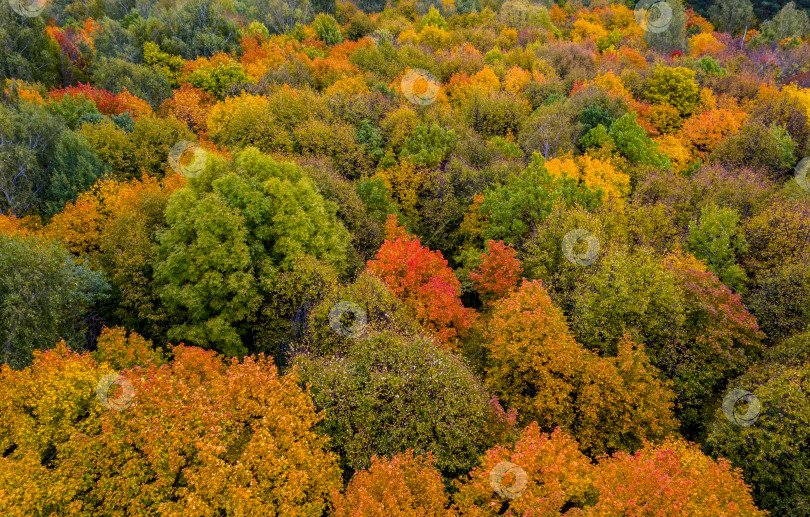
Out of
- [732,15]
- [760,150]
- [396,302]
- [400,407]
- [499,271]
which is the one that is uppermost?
[732,15]

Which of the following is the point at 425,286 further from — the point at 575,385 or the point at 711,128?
the point at 711,128

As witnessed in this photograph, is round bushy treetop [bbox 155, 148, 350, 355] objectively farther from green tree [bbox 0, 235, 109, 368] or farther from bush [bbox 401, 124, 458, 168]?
bush [bbox 401, 124, 458, 168]

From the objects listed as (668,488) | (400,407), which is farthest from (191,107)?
(668,488)

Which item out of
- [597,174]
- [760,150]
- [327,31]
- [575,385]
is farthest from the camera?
[327,31]

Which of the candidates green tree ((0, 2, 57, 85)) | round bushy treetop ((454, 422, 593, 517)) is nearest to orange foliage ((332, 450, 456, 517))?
round bushy treetop ((454, 422, 593, 517))

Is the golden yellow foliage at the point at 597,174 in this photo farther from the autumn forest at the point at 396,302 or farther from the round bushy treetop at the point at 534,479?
the round bushy treetop at the point at 534,479

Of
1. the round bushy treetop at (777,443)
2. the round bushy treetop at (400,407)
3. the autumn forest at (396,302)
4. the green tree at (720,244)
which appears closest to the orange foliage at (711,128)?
the autumn forest at (396,302)
